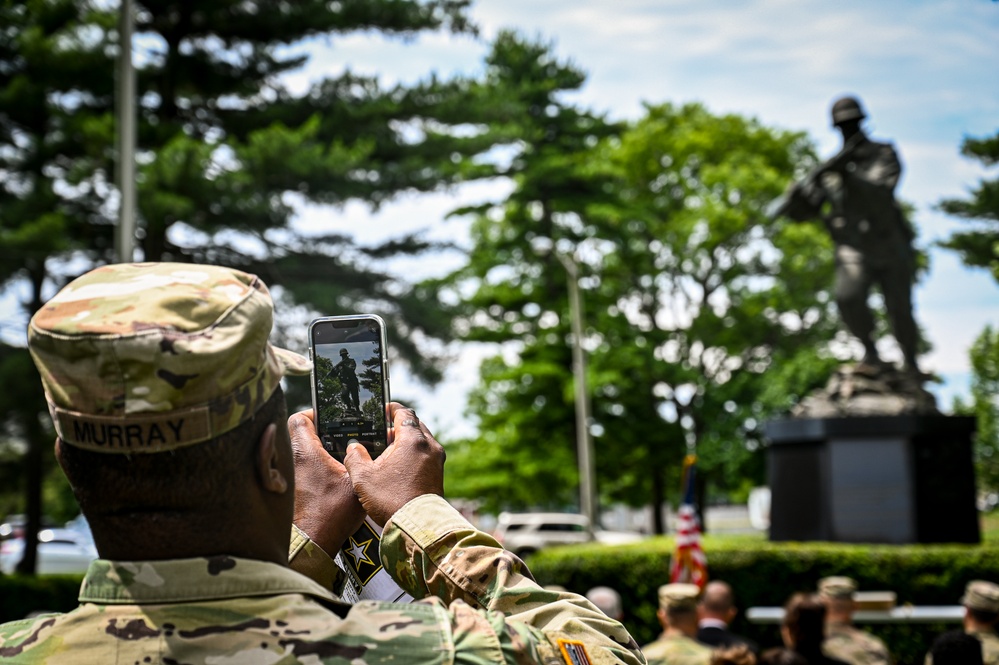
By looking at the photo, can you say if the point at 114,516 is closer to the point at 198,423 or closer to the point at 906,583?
the point at 198,423

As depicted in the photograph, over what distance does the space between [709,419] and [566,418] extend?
4.69 m

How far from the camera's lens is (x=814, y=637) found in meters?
6.09

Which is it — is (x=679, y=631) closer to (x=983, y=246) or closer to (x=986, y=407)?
(x=983, y=246)

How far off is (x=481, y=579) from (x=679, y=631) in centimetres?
503

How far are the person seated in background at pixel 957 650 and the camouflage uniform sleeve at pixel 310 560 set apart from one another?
352 cm

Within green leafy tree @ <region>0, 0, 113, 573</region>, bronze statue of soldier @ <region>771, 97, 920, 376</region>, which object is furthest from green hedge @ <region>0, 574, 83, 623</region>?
bronze statue of soldier @ <region>771, 97, 920, 376</region>

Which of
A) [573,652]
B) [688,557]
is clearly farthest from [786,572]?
[573,652]

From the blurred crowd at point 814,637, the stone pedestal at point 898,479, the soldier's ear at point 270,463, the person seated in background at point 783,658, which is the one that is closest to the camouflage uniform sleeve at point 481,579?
the soldier's ear at point 270,463

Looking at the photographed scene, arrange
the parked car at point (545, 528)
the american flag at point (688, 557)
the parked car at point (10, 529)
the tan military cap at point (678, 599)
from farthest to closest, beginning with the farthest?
1. the parked car at point (545, 528)
2. the parked car at point (10, 529)
3. the american flag at point (688, 557)
4. the tan military cap at point (678, 599)

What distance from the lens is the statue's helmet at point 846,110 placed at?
A: 1471 centimetres

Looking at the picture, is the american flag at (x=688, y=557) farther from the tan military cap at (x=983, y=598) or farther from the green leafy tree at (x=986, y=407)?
the green leafy tree at (x=986, y=407)

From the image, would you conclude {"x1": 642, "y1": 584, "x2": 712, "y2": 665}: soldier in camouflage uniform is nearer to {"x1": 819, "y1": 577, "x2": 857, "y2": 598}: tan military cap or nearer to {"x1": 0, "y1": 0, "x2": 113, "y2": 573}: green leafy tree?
{"x1": 819, "y1": 577, "x2": 857, "y2": 598}: tan military cap

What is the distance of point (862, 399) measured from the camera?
1495 centimetres

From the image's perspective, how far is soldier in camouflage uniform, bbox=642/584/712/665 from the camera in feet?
20.4
